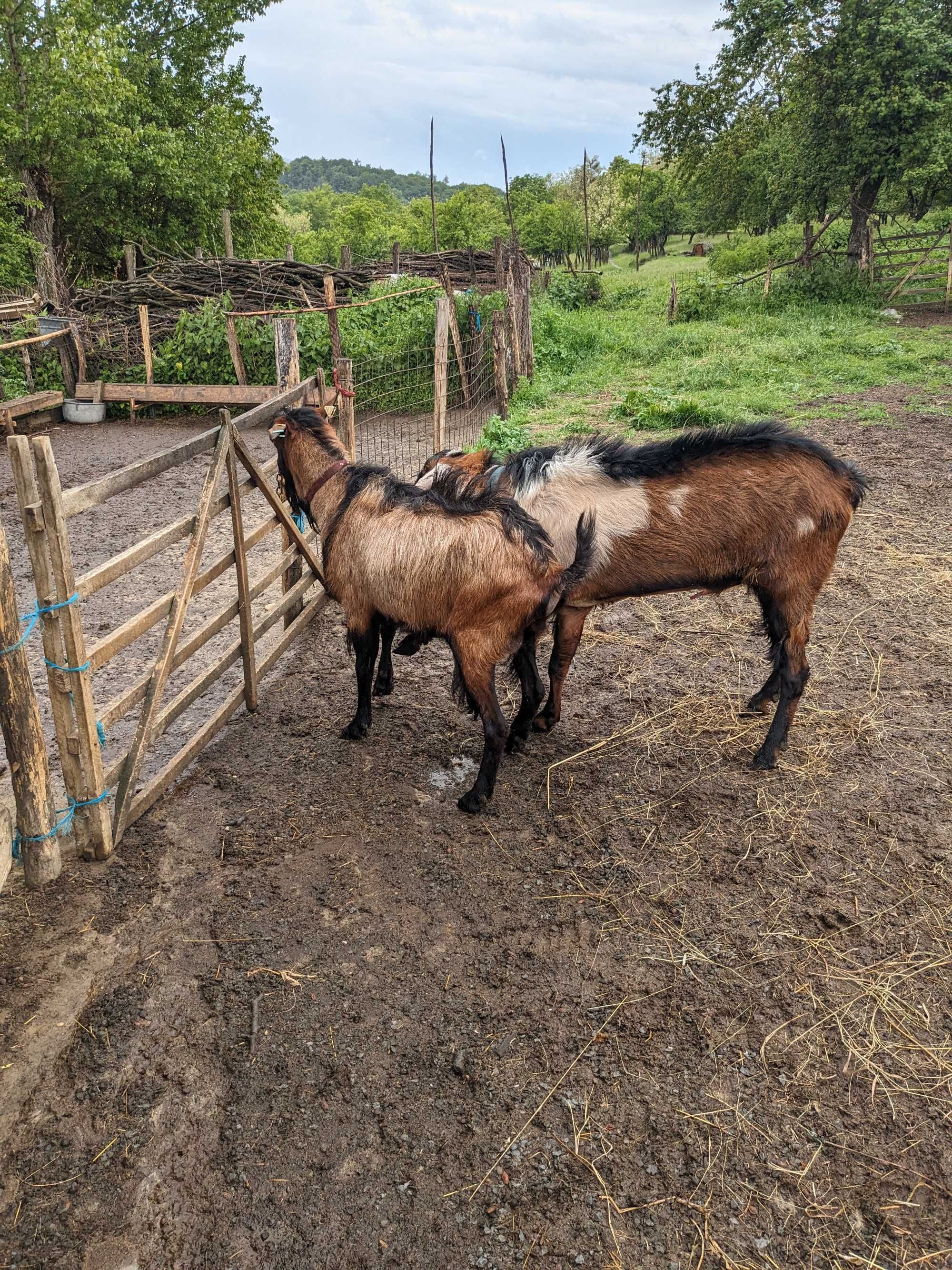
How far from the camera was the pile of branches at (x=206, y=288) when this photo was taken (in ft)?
43.3

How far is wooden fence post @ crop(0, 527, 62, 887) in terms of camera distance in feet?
9.10

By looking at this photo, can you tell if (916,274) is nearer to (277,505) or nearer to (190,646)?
(277,505)

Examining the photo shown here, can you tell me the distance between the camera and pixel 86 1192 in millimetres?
2176

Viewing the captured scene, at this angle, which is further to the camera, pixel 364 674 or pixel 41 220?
pixel 41 220

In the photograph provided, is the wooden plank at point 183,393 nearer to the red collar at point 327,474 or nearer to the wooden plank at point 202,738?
the wooden plank at point 202,738

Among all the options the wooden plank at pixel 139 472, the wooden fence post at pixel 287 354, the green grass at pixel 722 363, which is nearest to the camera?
the wooden plank at pixel 139 472

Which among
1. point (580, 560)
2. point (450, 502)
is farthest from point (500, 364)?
point (580, 560)

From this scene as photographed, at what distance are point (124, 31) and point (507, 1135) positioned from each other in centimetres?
2712

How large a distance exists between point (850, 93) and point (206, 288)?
15511 mm

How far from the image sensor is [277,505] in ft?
15.6

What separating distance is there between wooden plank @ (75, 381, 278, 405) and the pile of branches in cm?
136

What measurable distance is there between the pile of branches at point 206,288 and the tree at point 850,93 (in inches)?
531

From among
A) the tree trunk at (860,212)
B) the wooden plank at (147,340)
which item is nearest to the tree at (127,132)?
the wooden plank at (147,340)

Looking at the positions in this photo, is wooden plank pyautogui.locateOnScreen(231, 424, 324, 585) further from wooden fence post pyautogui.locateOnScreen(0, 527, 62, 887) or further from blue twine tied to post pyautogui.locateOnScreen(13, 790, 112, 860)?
blue twine tied to post pyautogui.locateOnScreen(13, 790, 112, 860)
